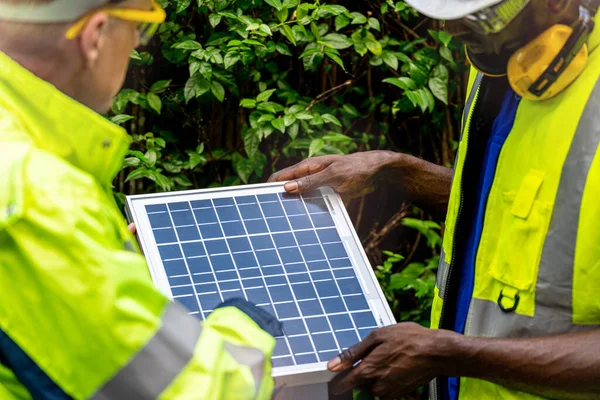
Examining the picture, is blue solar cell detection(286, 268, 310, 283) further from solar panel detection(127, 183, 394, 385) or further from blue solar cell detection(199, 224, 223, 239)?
blue solar cell detection(199, 224, 223, 239)

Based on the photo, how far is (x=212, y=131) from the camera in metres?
4.00

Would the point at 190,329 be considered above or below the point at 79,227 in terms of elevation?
below

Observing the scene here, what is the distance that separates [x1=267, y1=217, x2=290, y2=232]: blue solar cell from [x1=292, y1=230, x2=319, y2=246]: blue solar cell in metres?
0.04

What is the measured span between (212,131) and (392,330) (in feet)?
6.64

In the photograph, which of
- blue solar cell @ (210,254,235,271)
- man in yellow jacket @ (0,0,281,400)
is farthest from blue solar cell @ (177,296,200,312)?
man in yellow jacket @ (0,0,281,400)

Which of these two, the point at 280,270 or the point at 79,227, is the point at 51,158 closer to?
the point at 79,227

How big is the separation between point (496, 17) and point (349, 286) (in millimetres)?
804

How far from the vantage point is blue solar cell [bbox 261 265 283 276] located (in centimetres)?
235

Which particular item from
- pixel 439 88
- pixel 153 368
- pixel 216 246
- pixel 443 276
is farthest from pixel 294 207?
pixel 439 88

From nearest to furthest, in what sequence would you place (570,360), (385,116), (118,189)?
(570,360) < (118,189) < (385,116)

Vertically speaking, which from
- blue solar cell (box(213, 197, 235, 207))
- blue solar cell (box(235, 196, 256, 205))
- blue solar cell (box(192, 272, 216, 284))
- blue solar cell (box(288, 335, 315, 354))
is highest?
blue solar cell (box(235, 196, 256, 205))

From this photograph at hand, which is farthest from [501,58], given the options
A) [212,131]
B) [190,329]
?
[212,131]

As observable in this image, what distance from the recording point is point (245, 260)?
2.38 metres

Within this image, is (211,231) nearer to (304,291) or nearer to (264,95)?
(304,291)
